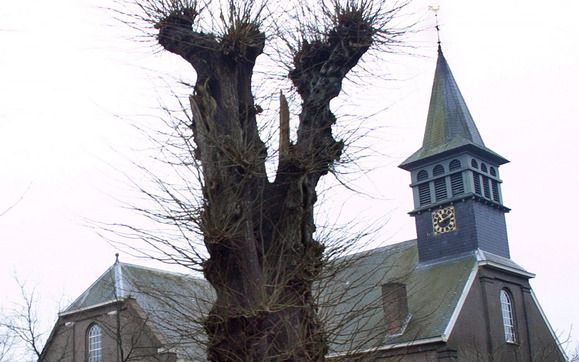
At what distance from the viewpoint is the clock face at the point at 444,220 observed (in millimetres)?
29891

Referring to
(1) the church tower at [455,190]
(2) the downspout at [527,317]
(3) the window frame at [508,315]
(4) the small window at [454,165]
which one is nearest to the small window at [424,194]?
(1) the church tower at [455,190]

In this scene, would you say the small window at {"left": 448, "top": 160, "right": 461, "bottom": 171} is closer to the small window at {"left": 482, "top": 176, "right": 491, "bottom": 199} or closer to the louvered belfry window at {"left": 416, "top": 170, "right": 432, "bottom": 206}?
the louvered belfry window at {"left": 416, "top": 170, "right": 432, "bottom": 206}

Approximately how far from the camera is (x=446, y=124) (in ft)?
104

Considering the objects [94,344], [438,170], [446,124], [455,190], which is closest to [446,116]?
[446,124]

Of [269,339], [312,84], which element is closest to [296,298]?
[269,339]

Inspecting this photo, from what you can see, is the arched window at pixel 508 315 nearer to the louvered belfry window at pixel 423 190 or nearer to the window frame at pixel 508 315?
the window frame at pixel 508 315

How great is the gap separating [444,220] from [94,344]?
1400 cm

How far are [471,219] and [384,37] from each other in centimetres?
2060

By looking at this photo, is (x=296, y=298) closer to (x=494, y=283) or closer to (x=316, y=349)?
(x=316, y=349)

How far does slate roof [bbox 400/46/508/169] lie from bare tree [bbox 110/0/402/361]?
2136 centimetres

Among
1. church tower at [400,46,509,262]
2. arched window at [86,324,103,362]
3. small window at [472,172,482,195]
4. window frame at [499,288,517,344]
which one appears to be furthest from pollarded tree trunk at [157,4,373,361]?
arched window at [86,324,103,362]

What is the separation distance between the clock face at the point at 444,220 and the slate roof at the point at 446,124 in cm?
207

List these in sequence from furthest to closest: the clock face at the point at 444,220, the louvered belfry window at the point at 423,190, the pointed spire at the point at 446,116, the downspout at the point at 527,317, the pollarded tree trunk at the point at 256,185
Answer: the pointed spire at the point at 446,116 < the louvered belfry window at the point at 423,190 < the downspout at the point at 527,317 < the clock face at the point at 444,220 < the pollarded tree trunk at the point at 256,185

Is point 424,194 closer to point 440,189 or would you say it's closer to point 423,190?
point 423,190
